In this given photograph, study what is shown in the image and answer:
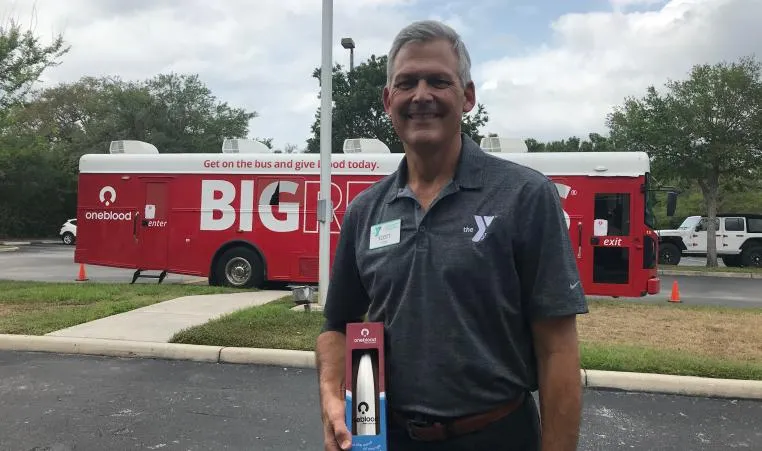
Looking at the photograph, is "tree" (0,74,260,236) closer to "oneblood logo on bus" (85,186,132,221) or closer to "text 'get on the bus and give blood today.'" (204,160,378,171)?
"oneblood logo on bus" (85,186,132,221)

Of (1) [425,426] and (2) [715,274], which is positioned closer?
(1) [425,426]

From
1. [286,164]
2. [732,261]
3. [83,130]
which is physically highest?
[83,130]

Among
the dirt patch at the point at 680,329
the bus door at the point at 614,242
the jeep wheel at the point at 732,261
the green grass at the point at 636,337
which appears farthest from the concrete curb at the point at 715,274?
the green grass at the point at 636,337

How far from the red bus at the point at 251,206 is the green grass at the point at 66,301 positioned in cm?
103

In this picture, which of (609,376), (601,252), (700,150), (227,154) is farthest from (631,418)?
(700,150)

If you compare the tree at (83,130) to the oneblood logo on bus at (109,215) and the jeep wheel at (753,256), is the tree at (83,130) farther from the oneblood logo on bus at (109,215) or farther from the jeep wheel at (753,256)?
the jeep wheel at (753,256)

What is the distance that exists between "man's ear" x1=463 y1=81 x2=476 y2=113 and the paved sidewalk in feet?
19.3

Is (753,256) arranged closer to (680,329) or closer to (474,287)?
(680,329)

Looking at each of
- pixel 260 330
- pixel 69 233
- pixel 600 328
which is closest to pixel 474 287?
pixel 260 330

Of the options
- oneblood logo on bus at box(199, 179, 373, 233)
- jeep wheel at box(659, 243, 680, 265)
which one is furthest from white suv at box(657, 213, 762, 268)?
oneblood logo on bus at box(199, 179, 373, 233)

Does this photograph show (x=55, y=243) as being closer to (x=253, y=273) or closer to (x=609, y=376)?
(x=253, y=273)

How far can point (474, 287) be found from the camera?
5.15 feet

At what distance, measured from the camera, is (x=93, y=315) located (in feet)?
26.9

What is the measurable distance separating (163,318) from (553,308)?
7473 millimetres
